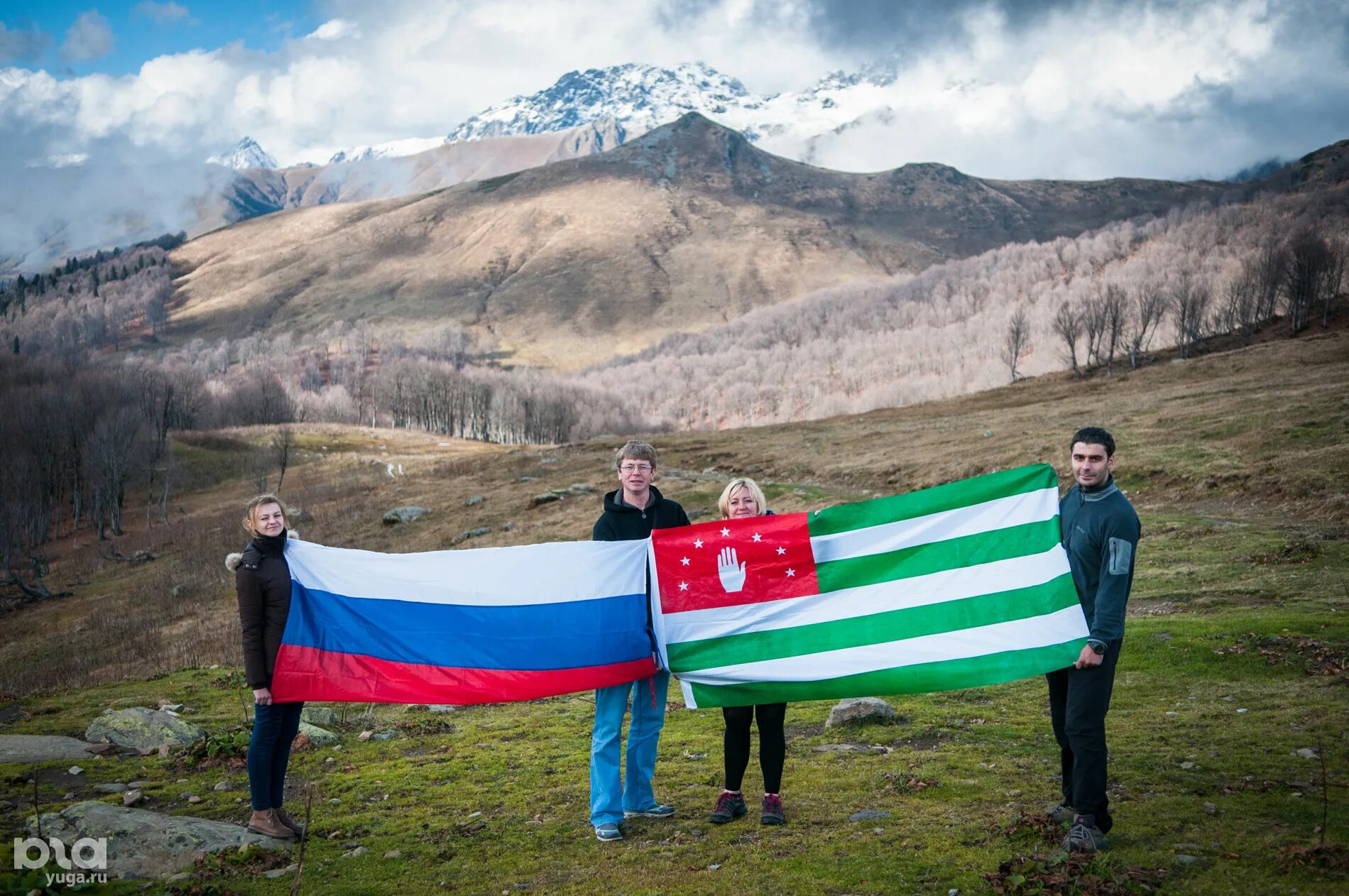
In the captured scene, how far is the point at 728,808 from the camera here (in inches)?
384

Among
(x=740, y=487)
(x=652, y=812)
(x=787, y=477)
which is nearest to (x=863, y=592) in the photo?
(x=740, y=487)

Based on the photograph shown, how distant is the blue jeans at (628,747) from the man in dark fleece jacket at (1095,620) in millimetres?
4206

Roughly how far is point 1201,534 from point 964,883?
2604 centimetres

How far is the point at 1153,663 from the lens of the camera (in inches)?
655

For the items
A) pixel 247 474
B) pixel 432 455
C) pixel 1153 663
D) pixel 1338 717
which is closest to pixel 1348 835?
pixel 1338 717

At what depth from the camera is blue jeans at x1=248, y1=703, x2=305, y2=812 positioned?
960cm

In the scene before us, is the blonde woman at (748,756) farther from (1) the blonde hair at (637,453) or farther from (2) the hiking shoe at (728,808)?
(1) the blonde hair at (637,453)

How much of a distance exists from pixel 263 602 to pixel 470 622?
237 centimetres

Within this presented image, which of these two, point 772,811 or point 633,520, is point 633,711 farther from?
point 633,520

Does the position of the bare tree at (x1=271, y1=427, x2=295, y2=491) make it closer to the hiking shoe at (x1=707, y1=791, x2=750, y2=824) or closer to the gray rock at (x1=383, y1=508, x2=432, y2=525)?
the gray rock at (x1=383, y1=508, x2=432, y2=525)

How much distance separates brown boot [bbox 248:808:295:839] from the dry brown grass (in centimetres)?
2436

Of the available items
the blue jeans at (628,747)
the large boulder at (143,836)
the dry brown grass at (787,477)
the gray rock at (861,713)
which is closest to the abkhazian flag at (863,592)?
the blue jeans at (628,747)

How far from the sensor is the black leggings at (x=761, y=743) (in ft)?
31.4

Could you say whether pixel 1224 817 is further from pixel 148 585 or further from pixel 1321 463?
pixel 148 585
